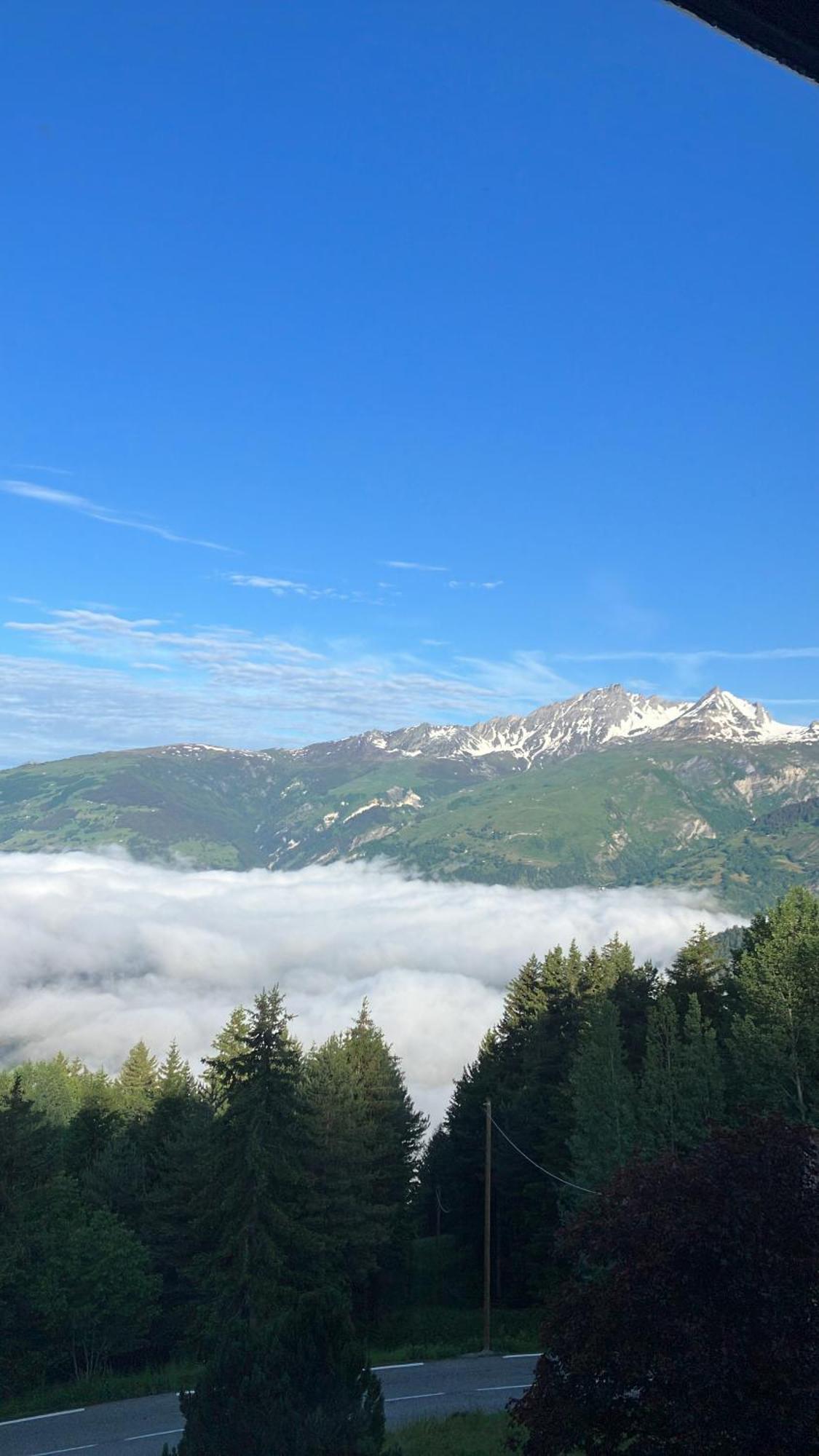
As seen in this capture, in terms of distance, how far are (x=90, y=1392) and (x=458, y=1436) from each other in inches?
748

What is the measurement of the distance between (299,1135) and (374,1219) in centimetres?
1672

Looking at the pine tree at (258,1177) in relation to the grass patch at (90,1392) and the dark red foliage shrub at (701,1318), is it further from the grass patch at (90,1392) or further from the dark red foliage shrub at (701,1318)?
the dark red foliage shrub at (701,1318)

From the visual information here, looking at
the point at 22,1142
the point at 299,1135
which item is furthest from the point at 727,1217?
the point at 22,1142

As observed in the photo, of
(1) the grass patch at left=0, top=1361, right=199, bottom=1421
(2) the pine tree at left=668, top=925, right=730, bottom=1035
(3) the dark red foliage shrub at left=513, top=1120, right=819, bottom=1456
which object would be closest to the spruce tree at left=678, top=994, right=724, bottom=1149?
(2) the pine tree at left=668, top=925, right=730, bottom=1035

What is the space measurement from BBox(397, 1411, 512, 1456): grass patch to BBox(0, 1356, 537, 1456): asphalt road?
5.32 ft

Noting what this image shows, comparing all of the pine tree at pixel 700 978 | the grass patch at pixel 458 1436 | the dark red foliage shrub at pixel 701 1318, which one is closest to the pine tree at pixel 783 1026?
the pine tree at pixel 700 978

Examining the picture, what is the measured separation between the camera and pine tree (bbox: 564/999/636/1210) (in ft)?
140

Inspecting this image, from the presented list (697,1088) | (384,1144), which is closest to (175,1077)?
(384,1144)

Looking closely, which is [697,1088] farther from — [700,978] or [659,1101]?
[700,978]

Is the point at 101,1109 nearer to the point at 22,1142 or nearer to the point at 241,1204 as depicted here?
the point at 22,1142

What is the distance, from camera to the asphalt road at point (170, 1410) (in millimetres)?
31094

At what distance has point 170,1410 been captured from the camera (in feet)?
116

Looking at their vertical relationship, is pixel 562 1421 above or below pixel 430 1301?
above

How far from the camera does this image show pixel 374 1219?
5512cm
